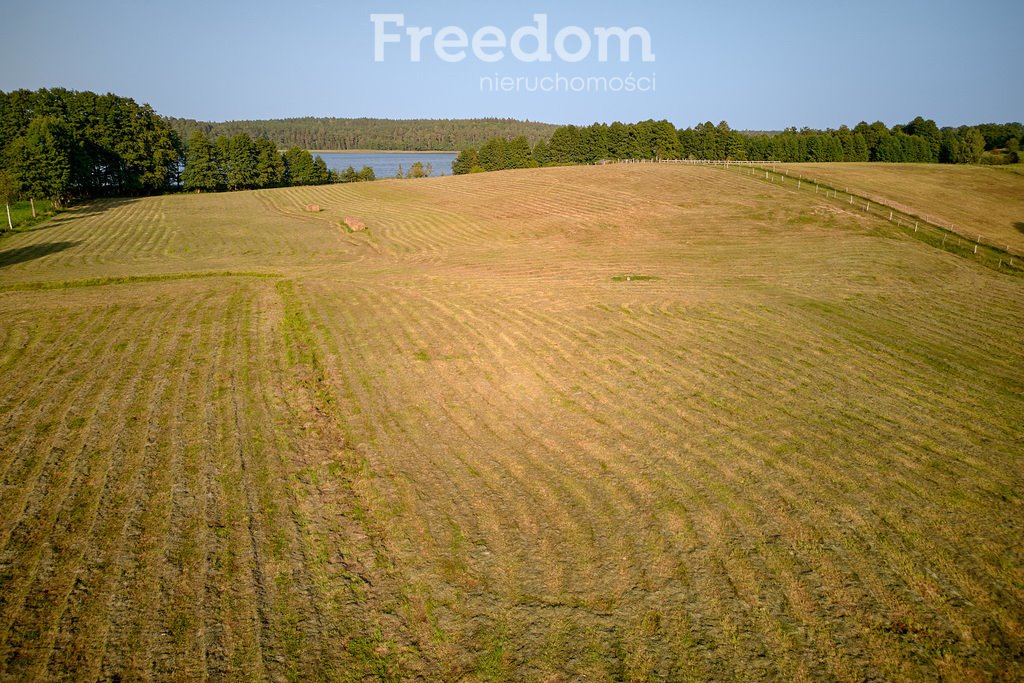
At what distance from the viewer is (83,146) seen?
241 ft

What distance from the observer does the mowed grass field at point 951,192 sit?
46.8 meters

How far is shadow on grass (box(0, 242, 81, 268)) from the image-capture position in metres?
36.2

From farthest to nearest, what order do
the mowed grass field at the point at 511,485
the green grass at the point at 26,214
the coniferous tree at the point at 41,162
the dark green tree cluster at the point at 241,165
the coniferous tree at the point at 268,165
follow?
the coniferous tree at the point at 268,165
the dark green tree cluster at the point at 241,165
the coniferous tree at the point at 41,162
the green grass at the point at 26,214
the mowed grass field at the point at 511,485

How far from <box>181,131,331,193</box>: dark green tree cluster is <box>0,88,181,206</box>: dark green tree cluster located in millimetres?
4356

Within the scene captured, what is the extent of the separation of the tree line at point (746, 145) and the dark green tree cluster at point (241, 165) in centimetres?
3858

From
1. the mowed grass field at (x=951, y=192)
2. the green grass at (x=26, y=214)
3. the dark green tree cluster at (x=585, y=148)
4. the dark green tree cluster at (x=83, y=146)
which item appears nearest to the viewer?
the mowed grass field at (x=951, y=192)

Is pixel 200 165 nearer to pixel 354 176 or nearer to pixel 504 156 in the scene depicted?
pixel 354 176

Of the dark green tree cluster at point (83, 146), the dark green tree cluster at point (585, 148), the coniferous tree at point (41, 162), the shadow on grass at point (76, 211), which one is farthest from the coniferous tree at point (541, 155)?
the coniferous tree at point (41, 162)

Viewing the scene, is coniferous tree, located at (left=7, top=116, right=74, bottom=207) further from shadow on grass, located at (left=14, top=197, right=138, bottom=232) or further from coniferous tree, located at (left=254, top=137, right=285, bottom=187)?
coniferous tree, located at (left=254, top=137, right=285, bottom=187)

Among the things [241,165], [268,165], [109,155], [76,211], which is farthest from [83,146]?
[268,165]

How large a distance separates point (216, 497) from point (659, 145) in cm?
12252

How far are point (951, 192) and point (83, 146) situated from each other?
4208 inches

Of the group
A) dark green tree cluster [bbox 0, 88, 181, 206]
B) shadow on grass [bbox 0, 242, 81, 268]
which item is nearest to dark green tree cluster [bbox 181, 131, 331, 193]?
dark green tree cluster [bbox 0, 88, 181, 206]

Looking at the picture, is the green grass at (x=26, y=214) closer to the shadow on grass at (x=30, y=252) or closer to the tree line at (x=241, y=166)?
the shadow on grass at (x=30, y=252)
